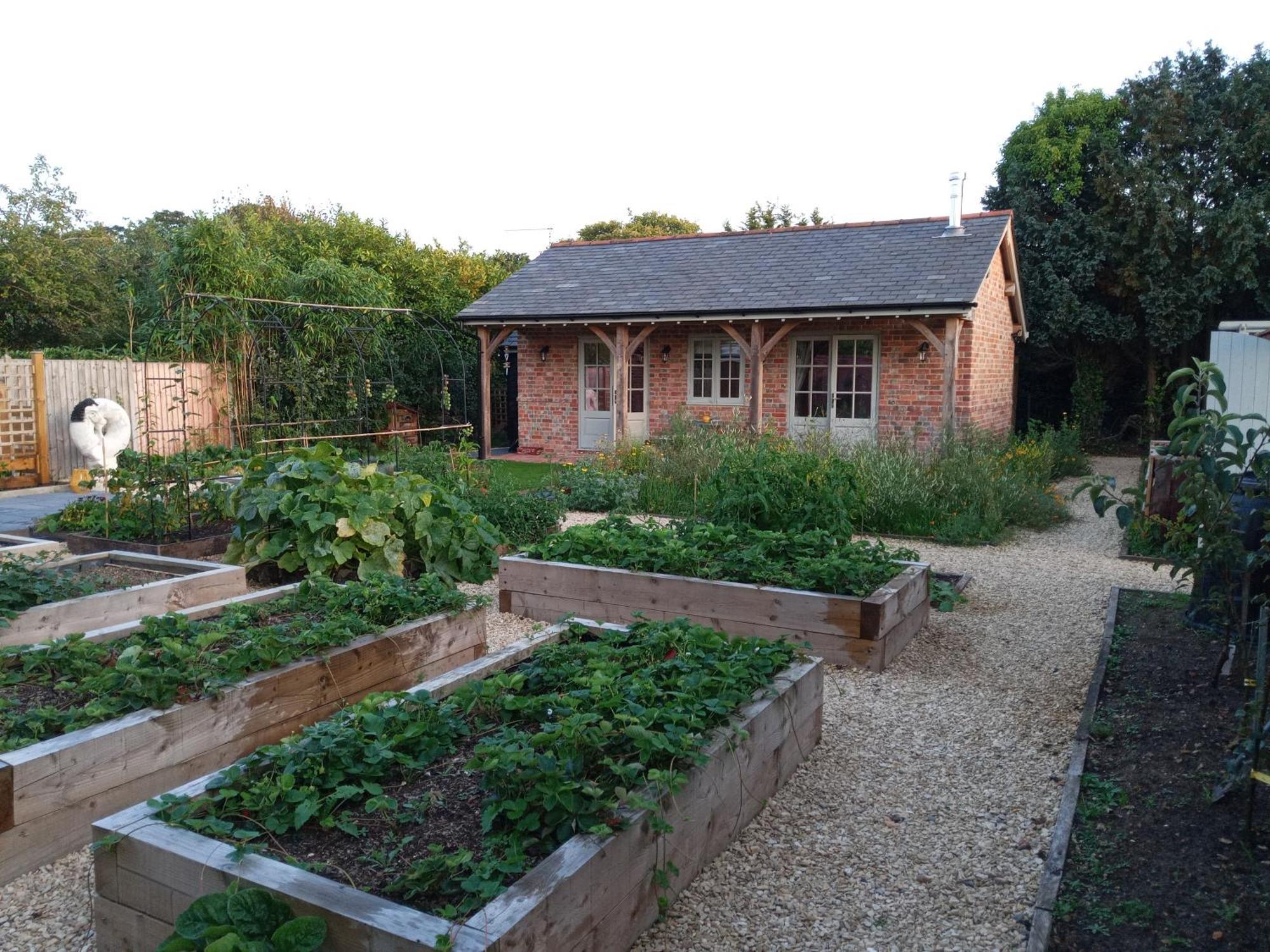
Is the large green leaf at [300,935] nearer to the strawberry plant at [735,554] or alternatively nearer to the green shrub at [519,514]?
the strawberry plant at [735,554]

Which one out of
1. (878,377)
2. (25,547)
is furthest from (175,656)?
(878,377)

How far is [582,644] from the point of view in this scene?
152 inches

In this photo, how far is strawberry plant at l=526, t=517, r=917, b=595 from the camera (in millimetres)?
5184

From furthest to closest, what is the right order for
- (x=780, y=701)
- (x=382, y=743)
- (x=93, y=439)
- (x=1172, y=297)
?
(x=1172, y=297) → (x=93, y=439) → (x=780, y=701) → (x=382, y=743)

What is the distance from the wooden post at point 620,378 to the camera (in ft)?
49.3

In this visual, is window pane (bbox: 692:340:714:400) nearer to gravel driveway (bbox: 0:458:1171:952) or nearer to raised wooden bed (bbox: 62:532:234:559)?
raised wooden bed (bbox: 62:532:234:559)

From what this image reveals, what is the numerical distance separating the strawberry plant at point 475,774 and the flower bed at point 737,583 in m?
1.50

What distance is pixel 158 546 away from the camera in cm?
695

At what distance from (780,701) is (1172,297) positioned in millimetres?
16702

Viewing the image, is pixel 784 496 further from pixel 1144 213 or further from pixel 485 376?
pixel 1144 213

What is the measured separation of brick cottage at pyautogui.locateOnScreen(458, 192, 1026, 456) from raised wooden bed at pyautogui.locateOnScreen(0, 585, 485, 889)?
30.8 feet

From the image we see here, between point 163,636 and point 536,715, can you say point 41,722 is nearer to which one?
point 163,636

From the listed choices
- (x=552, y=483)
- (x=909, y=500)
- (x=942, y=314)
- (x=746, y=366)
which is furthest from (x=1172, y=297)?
(x=552, y=483)

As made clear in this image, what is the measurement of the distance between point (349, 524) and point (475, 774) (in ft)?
11.4
